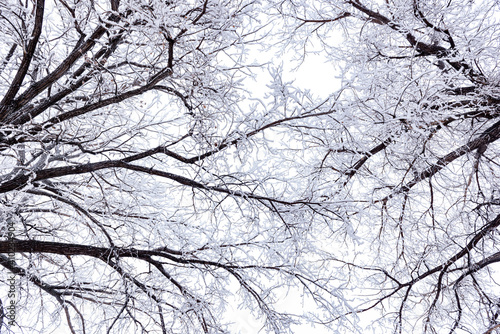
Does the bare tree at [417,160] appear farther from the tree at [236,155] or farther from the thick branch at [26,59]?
the thick branch at [26,59]

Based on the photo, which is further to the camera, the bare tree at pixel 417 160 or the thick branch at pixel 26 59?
the bare tree at pixel 417 160

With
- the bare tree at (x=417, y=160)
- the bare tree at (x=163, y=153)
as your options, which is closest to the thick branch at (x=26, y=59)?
the bare tree at (x=163, y=153)

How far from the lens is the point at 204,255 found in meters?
4.74

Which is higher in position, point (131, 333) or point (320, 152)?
point (320, 152)

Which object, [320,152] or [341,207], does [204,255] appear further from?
[320,152]

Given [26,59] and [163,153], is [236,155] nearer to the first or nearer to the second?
[163,153]

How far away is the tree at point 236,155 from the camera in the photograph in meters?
3.72

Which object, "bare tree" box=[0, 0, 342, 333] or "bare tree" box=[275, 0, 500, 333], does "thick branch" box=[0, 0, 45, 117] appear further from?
"bare tree" box=[275, 0, 500, 333]

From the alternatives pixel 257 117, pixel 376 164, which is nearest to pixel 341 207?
pixel 257 117

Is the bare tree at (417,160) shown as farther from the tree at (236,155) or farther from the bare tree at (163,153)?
the bare tree at (163,153)

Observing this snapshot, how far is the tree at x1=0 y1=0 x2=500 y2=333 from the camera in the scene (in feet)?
12.2

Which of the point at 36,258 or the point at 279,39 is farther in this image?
the point at 279,39

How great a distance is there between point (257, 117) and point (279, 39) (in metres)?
3.56

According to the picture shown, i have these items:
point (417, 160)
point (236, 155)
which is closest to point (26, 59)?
point (236, 155)
